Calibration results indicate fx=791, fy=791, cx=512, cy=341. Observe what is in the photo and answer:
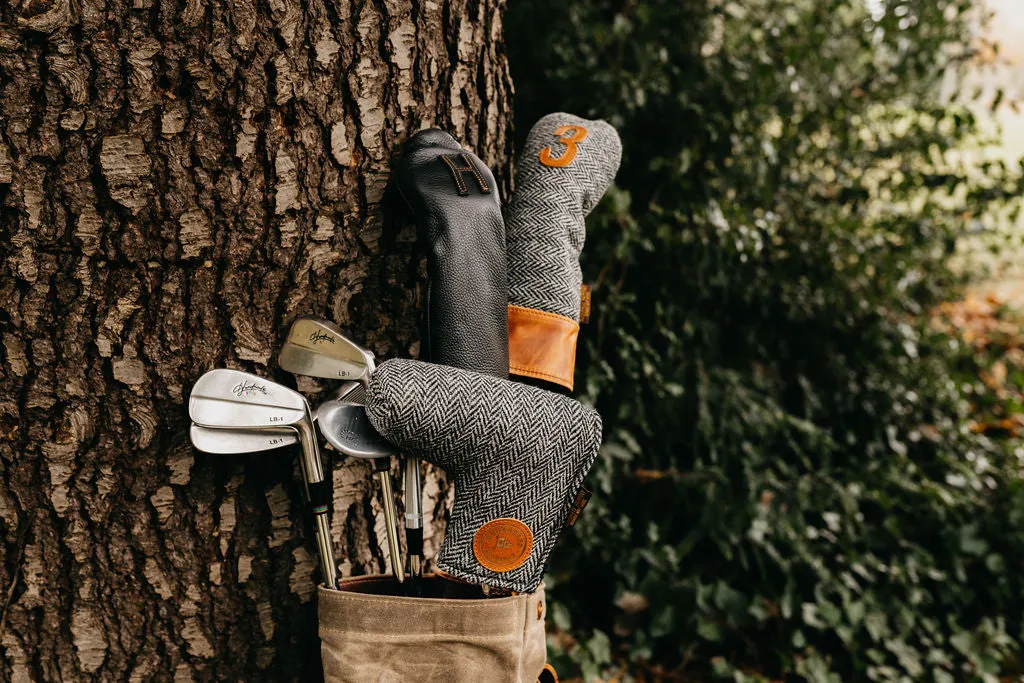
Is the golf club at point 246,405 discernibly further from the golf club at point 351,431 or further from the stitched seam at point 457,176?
the stitched seam at point 457,176

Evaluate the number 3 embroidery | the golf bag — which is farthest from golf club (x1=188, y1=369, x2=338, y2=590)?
the number 3 embroidery

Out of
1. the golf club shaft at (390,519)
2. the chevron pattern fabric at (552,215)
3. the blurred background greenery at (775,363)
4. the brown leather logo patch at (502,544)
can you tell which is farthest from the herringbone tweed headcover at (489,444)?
the blurred background greenery at (775,363)

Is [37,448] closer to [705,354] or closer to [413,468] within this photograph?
[413,468]

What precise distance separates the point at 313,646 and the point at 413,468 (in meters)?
0.44

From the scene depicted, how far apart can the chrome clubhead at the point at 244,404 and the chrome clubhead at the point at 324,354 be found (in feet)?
0.19

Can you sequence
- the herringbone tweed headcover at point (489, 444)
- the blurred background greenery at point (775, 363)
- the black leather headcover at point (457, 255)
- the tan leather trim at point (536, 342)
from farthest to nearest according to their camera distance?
the blurred background greenery at point (775, 363) → the tan leather trim at point (536, 342) → the black leather headcover at point (457, 255) → the herringbone tweed headcover at point (489, 444)

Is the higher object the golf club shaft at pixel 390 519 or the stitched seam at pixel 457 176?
the stitched seam at pixel 457 176

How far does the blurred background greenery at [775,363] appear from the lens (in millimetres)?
2658

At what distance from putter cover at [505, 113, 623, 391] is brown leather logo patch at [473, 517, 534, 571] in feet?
1.07

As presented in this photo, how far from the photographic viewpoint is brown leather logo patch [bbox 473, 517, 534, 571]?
1.26 meters

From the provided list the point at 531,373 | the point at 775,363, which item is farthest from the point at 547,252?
the point at 775,363

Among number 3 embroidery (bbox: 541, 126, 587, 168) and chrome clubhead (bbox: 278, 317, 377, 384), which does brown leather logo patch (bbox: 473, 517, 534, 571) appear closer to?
chrome clubhead (bbox: 278, 317, 377, 384)

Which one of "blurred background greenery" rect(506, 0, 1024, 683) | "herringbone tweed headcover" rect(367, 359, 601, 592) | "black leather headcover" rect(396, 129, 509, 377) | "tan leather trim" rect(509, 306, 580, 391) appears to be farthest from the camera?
"blurred background greenery" rect(506, 0, 1024, 683)

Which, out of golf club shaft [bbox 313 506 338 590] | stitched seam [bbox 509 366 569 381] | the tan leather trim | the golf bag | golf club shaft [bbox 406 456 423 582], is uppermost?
the tan leather trim
